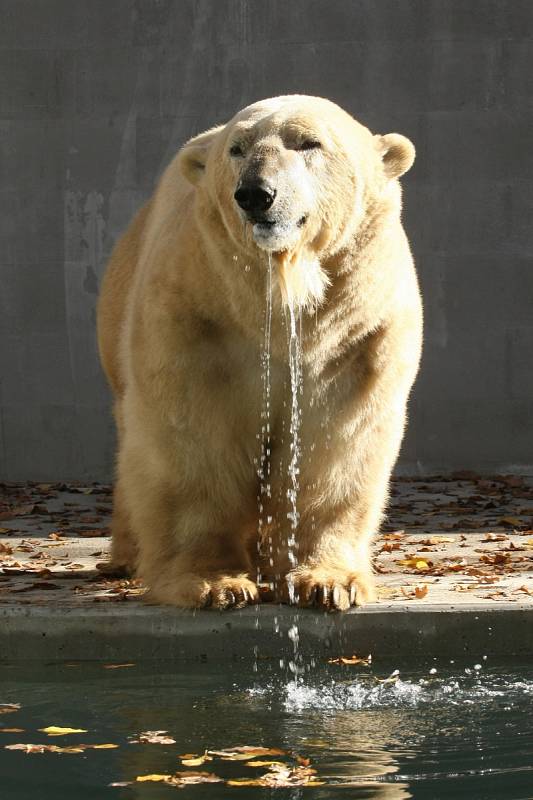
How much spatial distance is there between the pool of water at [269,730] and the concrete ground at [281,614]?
92 mm

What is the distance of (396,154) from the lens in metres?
4.67

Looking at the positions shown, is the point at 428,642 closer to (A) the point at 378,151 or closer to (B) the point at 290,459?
(B) the point at 290,459

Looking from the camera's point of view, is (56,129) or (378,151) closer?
(378,151)

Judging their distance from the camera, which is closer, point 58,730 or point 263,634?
point 58,730

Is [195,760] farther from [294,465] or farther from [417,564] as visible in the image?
[417,564]

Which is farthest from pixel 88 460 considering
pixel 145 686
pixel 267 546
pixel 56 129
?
pixel 145 686

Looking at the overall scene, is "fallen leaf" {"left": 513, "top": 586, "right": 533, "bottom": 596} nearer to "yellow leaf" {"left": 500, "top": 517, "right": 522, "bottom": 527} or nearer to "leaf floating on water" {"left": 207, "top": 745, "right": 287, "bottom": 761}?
"leaf floating on water" {"left": 207, "top": 745, "right": 287, "bottom": 761}

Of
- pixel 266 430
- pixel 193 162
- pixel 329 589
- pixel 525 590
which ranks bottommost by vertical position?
pixel 525 590

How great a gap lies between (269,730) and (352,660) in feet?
A: 2.80

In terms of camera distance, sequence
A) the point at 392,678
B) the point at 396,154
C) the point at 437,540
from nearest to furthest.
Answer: the point at 392,678 < the point at 396,154 < the point at 437,540

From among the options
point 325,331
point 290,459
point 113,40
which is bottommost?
point 290,459

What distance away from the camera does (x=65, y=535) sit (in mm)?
6746

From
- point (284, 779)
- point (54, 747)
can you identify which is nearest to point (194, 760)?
point (284, 779)

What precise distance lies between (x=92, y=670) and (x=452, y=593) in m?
1.28
